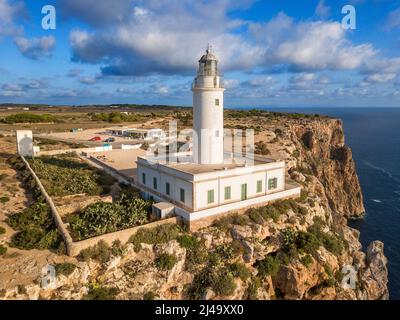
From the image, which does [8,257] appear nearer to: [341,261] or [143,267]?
[143,267]

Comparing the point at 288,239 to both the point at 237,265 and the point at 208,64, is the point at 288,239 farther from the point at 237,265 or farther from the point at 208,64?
the point at 208,64

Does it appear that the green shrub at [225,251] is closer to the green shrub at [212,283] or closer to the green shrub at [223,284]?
the green shrub at [212,283]

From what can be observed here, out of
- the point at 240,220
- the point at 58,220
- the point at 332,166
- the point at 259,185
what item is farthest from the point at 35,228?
the point at 332,166

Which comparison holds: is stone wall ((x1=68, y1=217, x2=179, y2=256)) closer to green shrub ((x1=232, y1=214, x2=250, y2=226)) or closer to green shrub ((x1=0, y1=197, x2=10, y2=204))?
green shrub ((x1=232, y1=214, x2=250, y2=226))

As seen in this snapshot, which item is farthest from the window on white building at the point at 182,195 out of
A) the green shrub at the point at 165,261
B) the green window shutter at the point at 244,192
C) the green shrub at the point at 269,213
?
the green shrub at the point at 269,213

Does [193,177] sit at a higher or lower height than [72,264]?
higher
